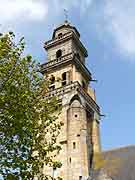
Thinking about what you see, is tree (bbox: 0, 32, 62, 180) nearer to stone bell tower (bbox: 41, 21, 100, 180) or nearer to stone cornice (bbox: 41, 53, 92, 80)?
stone bell tower (bbox: 41, 21, 100, 180)

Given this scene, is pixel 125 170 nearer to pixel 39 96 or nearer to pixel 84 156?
pixel 84 156

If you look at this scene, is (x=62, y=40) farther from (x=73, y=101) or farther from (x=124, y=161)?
(x=124, y=161)

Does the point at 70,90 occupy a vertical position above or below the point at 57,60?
below

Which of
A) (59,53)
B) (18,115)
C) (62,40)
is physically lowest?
(18,115)

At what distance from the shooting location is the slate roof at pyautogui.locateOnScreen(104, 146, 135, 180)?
25688 mm

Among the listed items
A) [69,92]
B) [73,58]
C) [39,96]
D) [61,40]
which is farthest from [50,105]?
[61,40]

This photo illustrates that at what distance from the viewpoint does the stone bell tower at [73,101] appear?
27.2 meters

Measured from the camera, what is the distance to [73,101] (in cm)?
3062

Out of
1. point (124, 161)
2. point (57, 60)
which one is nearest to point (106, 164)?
point (124, 161)

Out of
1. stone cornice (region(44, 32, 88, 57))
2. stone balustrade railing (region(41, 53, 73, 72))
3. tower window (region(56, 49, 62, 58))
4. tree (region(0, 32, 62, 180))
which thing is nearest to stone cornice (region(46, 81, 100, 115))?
stone balustrade railing (region(41, 53, 73, 72))

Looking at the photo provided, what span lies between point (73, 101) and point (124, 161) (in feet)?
22.3

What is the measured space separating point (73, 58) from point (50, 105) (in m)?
20.8

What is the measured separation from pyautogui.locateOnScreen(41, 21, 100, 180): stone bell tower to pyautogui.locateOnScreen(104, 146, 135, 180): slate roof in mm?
1757

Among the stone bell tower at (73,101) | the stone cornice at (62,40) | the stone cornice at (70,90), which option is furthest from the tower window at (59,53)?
the stone cornice at (70,90)
